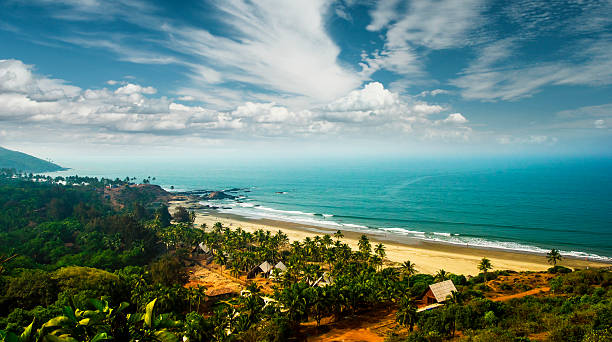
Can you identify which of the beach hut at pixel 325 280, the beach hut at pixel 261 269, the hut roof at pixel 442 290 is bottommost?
the beach hut at pixel 261 269

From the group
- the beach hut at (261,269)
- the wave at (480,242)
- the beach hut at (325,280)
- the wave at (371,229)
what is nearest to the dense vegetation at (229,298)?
the beach hut at (325,280)

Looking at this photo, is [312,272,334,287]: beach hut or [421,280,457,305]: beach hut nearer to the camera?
[421,280,457,305]: beach hut

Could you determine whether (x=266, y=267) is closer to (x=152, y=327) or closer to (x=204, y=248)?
(x=204, y=248)

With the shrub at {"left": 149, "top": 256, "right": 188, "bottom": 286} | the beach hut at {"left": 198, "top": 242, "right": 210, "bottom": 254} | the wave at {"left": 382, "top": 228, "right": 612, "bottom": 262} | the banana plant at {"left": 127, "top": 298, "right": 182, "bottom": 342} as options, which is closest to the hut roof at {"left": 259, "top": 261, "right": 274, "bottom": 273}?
the shrub at {"left": 149, "top": 256, "right": 188, "bottom": 286}

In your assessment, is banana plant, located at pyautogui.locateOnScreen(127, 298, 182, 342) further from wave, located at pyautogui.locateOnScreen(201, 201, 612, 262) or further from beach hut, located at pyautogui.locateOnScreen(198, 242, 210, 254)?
wave, located at pyautogui.locateOnScreen(201, 201, 612, 262)

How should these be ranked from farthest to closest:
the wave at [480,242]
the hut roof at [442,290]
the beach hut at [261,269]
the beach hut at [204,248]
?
the beach hut at [204,248]
the wave at [480,242]
the beach hut at [261,269]
the hut roof at [442,290]

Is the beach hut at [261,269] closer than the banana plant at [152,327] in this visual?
No

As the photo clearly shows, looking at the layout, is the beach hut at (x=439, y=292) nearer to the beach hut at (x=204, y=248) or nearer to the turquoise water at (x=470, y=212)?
the turquoise water at (x=470, y=212)

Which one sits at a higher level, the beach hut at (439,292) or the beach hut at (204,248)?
the beach hut at (439,292)

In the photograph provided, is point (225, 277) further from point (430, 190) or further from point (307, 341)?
point (430, 190)
